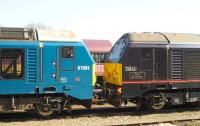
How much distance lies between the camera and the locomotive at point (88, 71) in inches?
564

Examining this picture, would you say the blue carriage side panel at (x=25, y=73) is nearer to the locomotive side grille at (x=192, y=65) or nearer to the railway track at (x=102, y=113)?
the railway track at (x=102, y=113)

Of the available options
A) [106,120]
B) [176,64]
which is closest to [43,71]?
[106,120]

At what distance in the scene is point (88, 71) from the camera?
15250 millimetres

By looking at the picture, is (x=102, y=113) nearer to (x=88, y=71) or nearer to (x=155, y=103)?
(x=88, y=71)

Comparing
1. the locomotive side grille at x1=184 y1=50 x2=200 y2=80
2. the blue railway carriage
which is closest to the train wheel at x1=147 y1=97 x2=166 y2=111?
the locomotive side grille at x1=184 y1=50 x2=200 y2=80

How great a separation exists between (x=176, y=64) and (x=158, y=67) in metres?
0.90

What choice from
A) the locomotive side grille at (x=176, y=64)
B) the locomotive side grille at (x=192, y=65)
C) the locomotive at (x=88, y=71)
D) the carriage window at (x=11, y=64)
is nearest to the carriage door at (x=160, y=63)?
the locomotive at (x=88, y=71)

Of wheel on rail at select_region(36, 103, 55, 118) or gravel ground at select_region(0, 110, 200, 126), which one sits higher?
wheel on rail at select_region(36, 103, 55, 118)

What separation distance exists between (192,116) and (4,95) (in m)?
7.38

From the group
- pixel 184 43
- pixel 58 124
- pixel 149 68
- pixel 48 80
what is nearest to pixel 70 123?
pixel 58 124

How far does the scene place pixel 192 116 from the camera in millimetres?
15750

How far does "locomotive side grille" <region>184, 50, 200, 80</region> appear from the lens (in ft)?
55.6

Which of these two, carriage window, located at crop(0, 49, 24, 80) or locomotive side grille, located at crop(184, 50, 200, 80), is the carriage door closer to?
locomotive side grille, located at crop(184, 50, 200, 80)

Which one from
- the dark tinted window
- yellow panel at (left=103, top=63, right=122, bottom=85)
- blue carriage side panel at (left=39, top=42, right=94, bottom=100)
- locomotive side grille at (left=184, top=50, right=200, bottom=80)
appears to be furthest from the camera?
locomotive side grille at (left=184, top=50, right=200, bottom=80)
